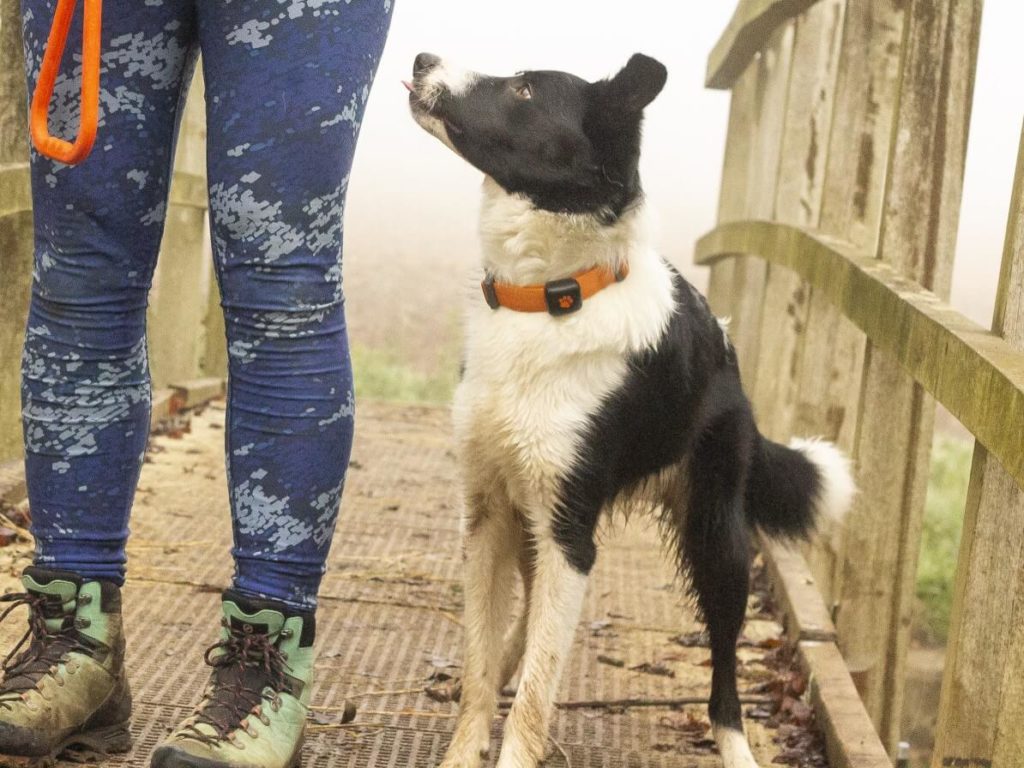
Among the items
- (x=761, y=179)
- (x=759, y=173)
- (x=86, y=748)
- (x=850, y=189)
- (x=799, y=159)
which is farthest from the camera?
(x=759, y=173)

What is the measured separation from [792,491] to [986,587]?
1.07 metres

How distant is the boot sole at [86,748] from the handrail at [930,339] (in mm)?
1450

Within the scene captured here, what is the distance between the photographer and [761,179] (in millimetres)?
6039

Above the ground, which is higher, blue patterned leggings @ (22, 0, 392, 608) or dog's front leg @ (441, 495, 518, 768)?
blue patterned leggings @ (22, 0, 392, 608)

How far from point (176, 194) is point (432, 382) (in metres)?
3.95

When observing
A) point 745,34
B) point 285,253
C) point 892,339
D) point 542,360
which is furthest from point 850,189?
point 285,253

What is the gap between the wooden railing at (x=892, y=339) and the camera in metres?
2.05

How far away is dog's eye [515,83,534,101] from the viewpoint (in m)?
2.82

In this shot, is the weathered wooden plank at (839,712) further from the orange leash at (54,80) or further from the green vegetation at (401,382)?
the green vegetation at (401,382)

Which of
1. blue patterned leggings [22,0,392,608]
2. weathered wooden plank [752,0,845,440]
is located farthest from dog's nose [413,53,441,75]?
weathered wooden plank [752,0,845,440]

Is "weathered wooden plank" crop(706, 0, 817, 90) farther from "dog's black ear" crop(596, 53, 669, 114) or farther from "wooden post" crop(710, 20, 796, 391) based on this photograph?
"dog's black ear" crop(596, 53, 669, 114)

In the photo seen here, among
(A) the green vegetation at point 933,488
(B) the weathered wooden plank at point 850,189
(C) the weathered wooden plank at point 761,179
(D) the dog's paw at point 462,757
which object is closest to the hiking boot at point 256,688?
(D) the dog's paw at point 462,757

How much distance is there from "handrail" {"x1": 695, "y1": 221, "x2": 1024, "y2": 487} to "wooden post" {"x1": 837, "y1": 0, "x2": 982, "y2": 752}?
0.08 metres

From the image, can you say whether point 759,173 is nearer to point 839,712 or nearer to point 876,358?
point 876,358
